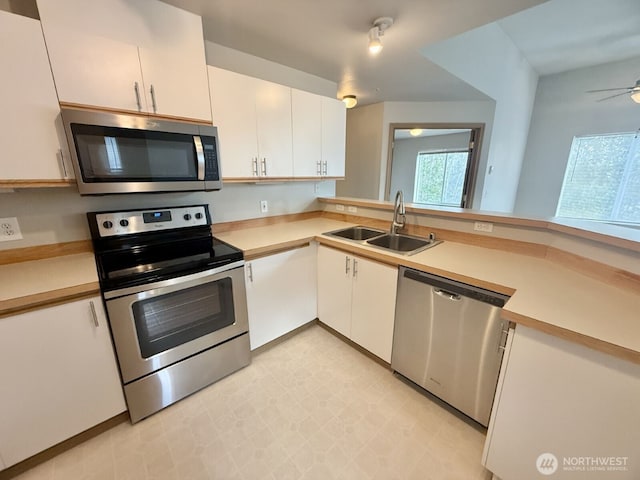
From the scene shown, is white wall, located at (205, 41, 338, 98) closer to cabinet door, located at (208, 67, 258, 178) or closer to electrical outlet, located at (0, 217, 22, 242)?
cabinet door, located at (208, 67, 258, 178)

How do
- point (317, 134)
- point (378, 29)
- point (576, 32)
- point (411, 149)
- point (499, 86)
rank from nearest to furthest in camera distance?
point (378, 29) < point (317, 134) < point (576, 32) < point (499, 86) < point (411, 149)

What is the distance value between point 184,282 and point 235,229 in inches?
34.0

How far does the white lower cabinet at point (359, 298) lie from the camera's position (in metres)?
1.66

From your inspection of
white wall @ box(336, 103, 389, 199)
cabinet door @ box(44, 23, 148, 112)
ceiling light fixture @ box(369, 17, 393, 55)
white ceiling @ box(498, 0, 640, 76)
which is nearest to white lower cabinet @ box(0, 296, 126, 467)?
cabinet door @ box(44, 23, 148, 112)

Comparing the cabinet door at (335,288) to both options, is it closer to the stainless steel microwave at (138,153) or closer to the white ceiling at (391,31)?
the stainless steel microwave at (138,153)

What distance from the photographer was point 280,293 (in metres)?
1.94

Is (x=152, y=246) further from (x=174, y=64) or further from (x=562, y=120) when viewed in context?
(x=562, y=120)

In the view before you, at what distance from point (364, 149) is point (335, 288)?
2.79m

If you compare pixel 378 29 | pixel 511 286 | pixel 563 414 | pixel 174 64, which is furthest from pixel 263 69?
pixel 563 414

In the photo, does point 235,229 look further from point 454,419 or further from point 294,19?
point 454,419

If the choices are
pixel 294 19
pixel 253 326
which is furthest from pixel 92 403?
pixel 294 19

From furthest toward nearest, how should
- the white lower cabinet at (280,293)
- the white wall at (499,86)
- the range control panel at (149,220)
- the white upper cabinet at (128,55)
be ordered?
the white wall at (499,86), the white lower cabinet at (280,293), the range control panel at (149,220), the white upper cabinet at (128,55)

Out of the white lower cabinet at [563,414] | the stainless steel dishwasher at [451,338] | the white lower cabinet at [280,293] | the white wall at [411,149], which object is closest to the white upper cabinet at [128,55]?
the white lower cabinet at [280,293]

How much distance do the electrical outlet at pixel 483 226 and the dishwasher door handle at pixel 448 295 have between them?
2.17 feet
